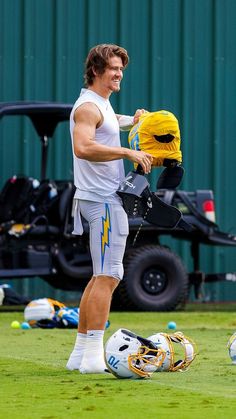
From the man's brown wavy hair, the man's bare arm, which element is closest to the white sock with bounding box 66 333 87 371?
the man's bare arm

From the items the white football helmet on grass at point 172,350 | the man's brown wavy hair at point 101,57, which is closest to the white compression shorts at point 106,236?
the white football helmet on grass at point 172,350

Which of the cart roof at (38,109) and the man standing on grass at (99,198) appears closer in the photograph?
the man standing on grass at (99,198)

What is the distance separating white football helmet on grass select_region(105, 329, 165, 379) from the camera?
797 cm

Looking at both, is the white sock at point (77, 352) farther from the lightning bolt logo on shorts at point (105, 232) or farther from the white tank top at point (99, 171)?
the white tank top at point (99, 171)

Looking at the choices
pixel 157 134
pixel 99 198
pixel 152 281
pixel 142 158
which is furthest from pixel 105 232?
pixel 152 281

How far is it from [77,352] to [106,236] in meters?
0.78

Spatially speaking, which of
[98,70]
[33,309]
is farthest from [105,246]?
[33,309]

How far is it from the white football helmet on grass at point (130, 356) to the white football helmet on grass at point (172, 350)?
0.21 m

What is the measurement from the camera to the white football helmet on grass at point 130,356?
7.97m

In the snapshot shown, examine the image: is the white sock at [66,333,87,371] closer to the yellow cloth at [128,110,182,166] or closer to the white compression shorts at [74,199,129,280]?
the white compression shorts at [74,199,129,280]

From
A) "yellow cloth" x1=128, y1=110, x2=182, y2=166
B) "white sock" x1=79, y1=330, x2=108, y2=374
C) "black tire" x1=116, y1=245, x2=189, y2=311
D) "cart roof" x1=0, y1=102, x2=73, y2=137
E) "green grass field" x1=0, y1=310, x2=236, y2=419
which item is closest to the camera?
"green grass field" x1=0, y1=310, x2=236, y2=419

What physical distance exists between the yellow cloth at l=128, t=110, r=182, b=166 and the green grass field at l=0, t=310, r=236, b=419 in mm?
1374

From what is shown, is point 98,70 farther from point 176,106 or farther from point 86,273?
point 176,106

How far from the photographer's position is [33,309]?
1316 cm
